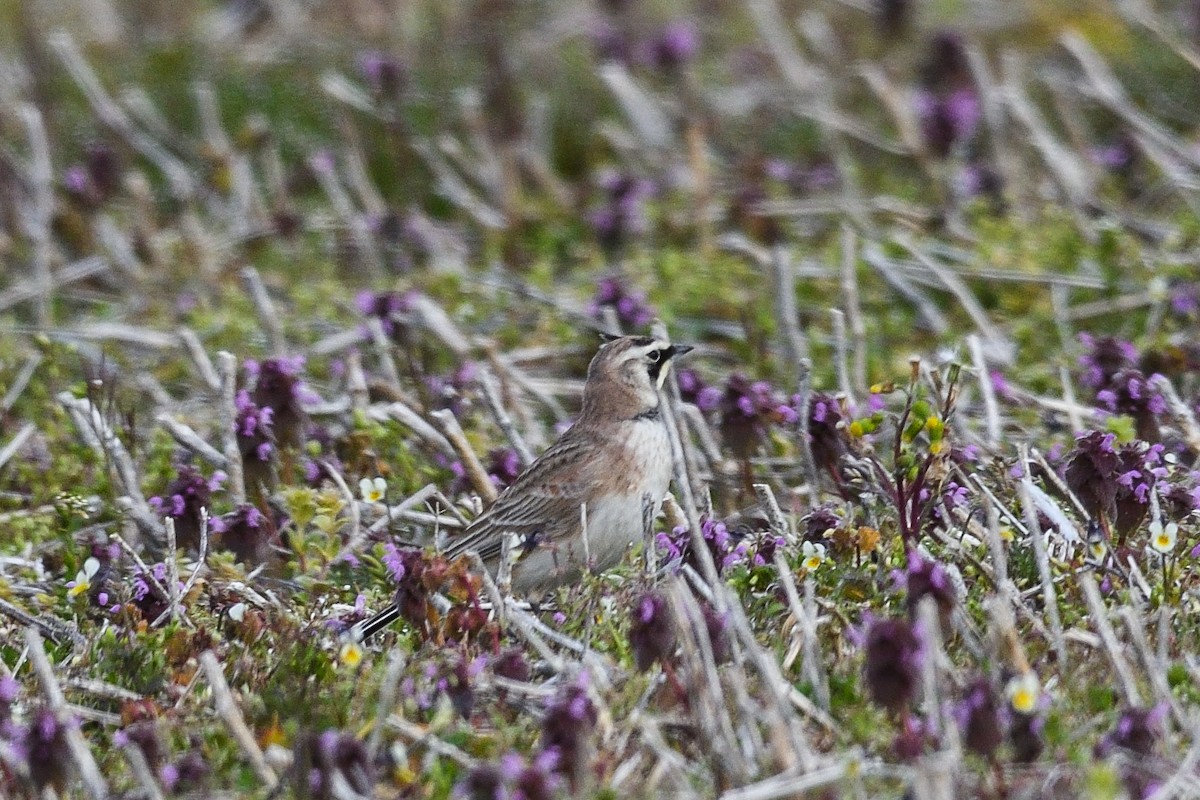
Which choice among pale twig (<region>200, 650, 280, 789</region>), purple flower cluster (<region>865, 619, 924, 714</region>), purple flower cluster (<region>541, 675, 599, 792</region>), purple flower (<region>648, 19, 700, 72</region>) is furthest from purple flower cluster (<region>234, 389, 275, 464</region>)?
purple flower (<region>648, 19, 700, 72</region>)

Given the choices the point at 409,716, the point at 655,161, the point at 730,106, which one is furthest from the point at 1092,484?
the point at 730,106

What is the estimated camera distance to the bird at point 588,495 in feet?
20.0

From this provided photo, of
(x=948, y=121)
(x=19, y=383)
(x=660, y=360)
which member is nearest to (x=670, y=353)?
(x=660, y=360)

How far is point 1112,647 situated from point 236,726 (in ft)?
6.72

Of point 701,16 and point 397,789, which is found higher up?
point 701,16

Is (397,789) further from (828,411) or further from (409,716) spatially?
(828,411)

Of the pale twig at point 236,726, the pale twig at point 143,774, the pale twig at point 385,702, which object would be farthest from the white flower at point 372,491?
the pale twig at point 143,774

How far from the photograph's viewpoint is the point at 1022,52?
39.2ft

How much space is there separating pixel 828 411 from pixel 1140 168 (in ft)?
15.8

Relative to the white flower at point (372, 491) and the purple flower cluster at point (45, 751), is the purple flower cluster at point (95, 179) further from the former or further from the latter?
the purple flower cluster at point (45, 751)

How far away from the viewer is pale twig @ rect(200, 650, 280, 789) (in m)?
4.39

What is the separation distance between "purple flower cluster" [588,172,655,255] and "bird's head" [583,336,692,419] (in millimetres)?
3061

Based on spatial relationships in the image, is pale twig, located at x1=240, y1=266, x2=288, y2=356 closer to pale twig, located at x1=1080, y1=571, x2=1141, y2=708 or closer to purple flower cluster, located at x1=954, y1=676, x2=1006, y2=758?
pale twig, located at x1=1080, y1=571, x2=1141, y2=708

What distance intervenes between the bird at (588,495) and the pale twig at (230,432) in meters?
0.83
